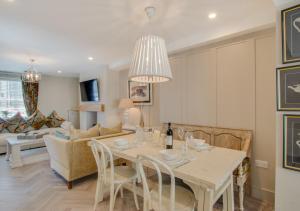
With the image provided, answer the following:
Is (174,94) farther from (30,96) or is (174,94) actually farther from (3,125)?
(30,96)

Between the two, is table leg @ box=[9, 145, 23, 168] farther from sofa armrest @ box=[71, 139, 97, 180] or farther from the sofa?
sofa armrest @ box=[71, 139, 97, 180]

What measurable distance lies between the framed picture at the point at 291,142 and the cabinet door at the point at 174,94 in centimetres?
198

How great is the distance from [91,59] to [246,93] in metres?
3.63

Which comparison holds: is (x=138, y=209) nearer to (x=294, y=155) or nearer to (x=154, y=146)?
(x=154, y=146)

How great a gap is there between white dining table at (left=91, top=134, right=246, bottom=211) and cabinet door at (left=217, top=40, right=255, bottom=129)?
987 mm

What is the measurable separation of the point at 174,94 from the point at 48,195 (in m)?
2.72

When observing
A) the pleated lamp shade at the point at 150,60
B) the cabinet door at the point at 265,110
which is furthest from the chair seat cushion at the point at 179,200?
the cabinet door at the point at 265,110

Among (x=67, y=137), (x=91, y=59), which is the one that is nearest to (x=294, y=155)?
(x=67, y=137)

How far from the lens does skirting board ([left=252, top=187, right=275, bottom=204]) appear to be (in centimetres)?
235

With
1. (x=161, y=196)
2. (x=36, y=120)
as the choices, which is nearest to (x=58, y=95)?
(x=36, y=120)

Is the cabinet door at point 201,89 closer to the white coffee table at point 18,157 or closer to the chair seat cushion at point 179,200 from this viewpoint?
the chair seat cushion at point 179,200

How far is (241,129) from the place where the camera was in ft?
8.54

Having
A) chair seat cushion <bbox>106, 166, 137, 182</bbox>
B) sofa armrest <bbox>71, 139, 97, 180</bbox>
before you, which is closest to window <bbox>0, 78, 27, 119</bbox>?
sofa armrest <bbox>71, 139, 97, 180</bbox>

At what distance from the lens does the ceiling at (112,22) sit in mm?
1982
